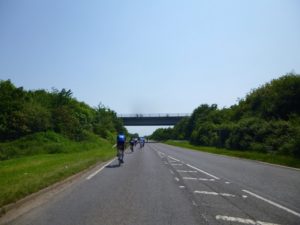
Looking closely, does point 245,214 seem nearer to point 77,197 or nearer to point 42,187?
point 77,197

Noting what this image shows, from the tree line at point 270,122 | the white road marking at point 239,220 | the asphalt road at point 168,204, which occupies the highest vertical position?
the tree line at point 270,122

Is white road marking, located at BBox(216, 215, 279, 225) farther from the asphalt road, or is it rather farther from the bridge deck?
the bridge deck

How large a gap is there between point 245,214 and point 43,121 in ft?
165

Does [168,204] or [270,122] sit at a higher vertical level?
[270,122]

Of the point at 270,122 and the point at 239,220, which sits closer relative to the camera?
the point at 239,220

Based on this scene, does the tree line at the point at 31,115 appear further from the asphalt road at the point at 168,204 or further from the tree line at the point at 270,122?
the asphalt road at the point at 168,204

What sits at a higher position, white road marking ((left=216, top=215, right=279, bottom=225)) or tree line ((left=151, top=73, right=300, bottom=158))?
tree line ((left=151, top=73, right=300, bottom=158))

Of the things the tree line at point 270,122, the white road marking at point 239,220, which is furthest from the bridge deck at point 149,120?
the white road marking at point 239,220

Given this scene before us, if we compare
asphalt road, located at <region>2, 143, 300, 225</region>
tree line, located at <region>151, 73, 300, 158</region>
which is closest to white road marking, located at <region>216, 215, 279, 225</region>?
asphalt road, located at <region>2, 143, 300, 225</region>

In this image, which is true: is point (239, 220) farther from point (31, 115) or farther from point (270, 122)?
point (31, 115)

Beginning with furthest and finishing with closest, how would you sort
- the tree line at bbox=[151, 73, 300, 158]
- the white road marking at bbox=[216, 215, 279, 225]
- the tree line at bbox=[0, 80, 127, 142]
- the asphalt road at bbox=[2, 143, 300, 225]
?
1. the tree line at bbox=[0, 80, 127, 142]
2. the tree line at bbox=[151, 73, 300, 158]
3. the asphalt road at bbox=[2, 143, 300, 225]
4. the white road marking at bbox=[216, 215, 279, 225]

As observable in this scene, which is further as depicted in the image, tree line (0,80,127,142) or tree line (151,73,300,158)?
tree line (0,80,127,142)

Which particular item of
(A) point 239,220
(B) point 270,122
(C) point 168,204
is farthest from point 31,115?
(A) point 239,220

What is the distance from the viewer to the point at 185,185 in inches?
558
